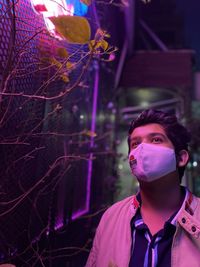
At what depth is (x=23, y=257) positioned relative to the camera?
2.18m

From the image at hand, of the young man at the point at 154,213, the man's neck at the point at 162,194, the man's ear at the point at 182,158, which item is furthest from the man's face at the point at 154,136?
the man's neck at the point at 162,194

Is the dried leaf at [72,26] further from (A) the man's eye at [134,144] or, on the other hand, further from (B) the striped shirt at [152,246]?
(B) the striped shirt at [152,246]

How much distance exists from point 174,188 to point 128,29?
6.65 metres

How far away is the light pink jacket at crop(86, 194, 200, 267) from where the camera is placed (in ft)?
5.95

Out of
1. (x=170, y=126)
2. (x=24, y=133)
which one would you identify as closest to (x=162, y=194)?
(x=170, y=126)

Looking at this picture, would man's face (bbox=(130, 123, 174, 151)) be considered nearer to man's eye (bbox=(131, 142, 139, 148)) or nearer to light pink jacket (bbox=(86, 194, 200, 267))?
man's eye (bbox=(131, 142, 139, 148))

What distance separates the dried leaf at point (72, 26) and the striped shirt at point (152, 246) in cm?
128

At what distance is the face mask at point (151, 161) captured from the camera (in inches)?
83.6

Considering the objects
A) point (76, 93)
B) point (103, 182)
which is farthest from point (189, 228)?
point (103, 182)

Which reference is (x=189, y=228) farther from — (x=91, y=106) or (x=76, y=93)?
(x=91, y=106)

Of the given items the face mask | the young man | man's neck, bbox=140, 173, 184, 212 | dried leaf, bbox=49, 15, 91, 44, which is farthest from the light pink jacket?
dried leaf, bbox=49, 15, 91, 44

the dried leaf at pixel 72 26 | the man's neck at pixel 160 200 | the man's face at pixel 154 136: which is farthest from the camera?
the man's face at pixel 154 136

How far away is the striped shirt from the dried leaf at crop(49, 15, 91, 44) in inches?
50.4

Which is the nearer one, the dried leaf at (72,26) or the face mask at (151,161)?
the dried leaf at (72,26)
